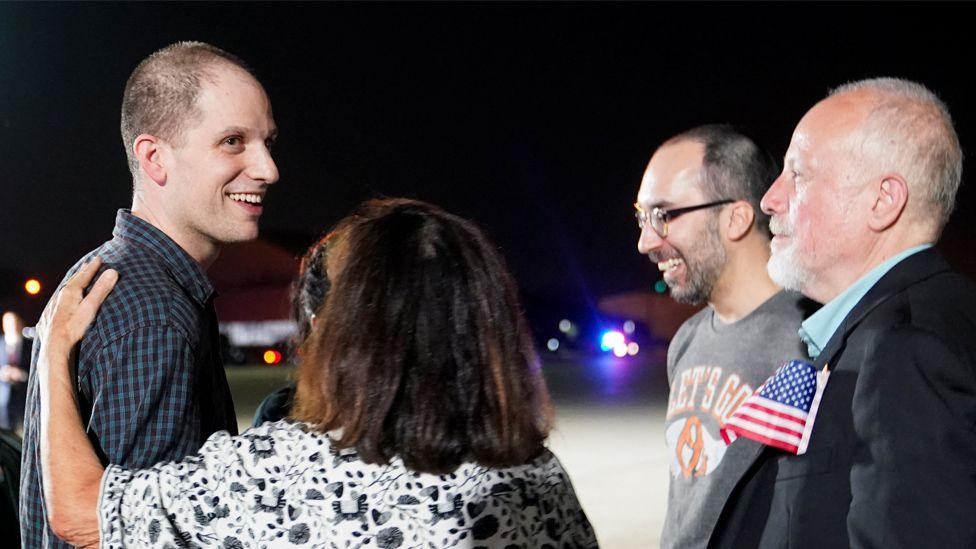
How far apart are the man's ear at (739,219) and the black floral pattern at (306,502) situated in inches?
58.5

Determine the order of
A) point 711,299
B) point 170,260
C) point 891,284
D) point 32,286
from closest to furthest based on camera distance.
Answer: point 891,284
point 170,260
point 711,299
point 32,286

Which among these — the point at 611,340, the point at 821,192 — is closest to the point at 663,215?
the point at 821,192

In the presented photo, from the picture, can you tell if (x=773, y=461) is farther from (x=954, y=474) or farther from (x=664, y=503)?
(x=664, y=503)

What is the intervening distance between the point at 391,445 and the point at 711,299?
4.97ft

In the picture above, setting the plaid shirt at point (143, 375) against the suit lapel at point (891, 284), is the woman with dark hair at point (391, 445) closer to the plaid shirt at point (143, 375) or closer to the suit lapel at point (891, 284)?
the plaid shirt at point (143, 375)

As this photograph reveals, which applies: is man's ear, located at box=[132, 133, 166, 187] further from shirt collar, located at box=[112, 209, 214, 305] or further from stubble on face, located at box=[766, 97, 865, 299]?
stubble on face, located at box=[766, 97, 865, 299]

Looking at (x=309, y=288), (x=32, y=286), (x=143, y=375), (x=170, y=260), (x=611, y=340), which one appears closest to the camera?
(x=143, y=375)

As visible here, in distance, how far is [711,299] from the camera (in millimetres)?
2619

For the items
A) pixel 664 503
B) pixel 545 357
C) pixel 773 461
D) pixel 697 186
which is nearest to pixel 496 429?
pixel 773 461

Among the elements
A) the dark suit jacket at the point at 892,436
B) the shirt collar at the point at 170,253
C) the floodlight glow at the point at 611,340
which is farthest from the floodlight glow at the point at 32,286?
the floodlight glow at the point at 611,340

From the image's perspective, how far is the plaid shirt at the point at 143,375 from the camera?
151 centimetres

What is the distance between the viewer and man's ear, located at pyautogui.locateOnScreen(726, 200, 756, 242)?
8.64ft

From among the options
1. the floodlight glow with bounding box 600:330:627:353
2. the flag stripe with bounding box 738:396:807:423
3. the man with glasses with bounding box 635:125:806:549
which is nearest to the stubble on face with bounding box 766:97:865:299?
the flag stripe with bounding box 738:396:807:423

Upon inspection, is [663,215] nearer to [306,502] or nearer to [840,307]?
[840,307]
